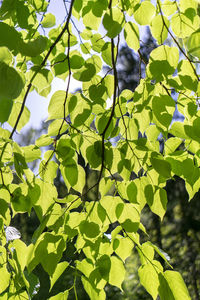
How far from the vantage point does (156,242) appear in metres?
5.91

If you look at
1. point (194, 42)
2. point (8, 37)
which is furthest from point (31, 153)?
point (194, 42)

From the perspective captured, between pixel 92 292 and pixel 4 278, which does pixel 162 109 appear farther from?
pixel 4 278

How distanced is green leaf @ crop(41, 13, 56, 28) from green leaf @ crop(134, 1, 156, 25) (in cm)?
18

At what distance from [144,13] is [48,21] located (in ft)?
0.67

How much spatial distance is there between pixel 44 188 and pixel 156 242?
5.61 m

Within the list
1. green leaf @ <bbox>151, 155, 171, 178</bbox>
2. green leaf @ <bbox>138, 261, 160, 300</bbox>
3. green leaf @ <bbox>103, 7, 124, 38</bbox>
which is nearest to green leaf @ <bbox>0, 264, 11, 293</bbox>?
green leaf @ <bbox>138, 261, 160, 300</bbox>

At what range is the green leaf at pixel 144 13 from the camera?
603 mm

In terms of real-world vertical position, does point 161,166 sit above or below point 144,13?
below

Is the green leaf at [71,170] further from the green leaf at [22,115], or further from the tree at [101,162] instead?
the green leaf at [22,115]

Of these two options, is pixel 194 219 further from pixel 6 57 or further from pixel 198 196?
pixel 6 57

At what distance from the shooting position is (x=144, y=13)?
1.99 feet

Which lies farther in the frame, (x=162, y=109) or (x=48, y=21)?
(x=48, y=21)

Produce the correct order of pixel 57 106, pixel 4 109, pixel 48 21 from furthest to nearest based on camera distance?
pixel 48 21 → pixel 57 106 → pixel 4 109

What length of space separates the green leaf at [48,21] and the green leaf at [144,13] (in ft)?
0.60
